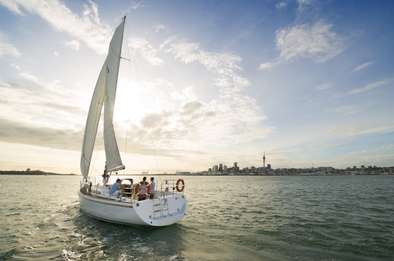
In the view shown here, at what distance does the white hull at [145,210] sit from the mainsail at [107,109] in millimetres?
3921

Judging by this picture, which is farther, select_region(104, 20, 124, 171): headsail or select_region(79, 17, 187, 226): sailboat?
select_region(104, 20, 124, 171): headsail

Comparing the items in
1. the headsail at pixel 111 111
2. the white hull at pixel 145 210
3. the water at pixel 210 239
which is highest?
the headsail at pixel 111 111

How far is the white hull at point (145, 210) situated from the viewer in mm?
13398

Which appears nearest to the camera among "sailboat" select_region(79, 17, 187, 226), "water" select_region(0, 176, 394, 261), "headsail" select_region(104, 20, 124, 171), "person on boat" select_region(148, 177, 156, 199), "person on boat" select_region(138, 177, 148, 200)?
"water" select_region(0, 176, 394, 261)

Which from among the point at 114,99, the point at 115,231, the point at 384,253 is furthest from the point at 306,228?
the point at 114,99

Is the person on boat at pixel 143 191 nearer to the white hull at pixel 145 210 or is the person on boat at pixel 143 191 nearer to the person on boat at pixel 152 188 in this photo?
the person on boat at pixel 152 188

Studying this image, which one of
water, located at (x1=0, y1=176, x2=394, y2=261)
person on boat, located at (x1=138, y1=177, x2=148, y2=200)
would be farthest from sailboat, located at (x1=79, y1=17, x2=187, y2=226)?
water, located at (x1=0, y1=176, x2=394, y2=261)

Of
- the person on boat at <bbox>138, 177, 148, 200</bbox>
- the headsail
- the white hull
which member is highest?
the headsail

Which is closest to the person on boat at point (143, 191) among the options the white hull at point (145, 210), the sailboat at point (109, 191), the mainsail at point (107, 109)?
the sailboat at point (109, 191)

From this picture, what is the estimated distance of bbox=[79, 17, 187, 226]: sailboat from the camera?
13666 millimetres

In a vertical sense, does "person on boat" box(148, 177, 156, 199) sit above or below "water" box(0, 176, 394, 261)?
above

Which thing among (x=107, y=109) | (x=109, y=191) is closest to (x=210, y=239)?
(x=109, y=191)

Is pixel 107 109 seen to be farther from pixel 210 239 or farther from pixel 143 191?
pixel 210 239

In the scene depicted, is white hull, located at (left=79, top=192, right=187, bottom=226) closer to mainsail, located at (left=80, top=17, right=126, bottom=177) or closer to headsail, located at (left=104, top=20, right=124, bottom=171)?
headsail, located at (left=104, top=20, right=124, bottom=171)
